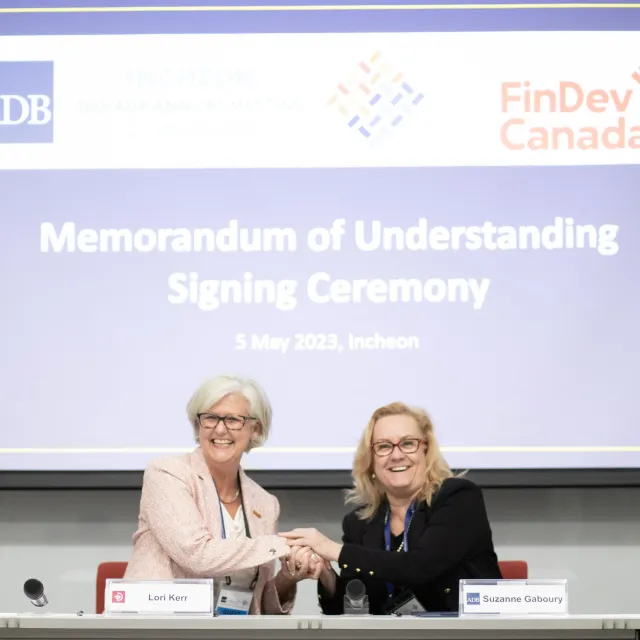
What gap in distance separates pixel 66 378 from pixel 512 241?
5.18 ft

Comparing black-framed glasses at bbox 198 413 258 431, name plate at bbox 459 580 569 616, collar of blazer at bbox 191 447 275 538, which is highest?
black-framed glasses at bbox 198 413 258 431

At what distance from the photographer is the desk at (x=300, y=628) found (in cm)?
202

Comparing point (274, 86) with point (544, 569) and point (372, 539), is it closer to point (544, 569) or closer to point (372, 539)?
point (372, 539)

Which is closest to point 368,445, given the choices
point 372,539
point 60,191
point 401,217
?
point 372,539

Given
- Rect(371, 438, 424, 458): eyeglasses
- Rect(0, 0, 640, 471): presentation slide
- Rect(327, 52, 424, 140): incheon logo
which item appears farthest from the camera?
Rect(327, 52, 424, 140): incheon logo

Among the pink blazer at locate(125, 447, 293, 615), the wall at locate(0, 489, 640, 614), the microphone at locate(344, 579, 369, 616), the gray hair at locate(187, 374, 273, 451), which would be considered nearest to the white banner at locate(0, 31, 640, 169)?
the gray hair at locate(187, 374, 273, 451)

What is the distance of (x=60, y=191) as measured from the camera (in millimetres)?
3600

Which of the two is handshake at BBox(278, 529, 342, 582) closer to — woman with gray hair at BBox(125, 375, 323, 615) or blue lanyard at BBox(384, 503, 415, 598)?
woman with gray hair at BBox(125, 375, 323, 615)

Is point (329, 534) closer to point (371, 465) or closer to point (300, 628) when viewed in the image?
point (371, 465)

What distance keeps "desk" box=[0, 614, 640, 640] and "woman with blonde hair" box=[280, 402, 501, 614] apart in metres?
0.44

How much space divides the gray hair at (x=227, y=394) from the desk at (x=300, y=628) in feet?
2.70

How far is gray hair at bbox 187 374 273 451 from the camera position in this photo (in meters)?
2.80

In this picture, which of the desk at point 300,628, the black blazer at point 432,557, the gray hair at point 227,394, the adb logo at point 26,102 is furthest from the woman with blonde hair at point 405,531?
the adb logo at point 26,102

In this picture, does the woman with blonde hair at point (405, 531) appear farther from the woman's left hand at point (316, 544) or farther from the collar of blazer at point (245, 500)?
the collar of blazer at point (245, 500)
